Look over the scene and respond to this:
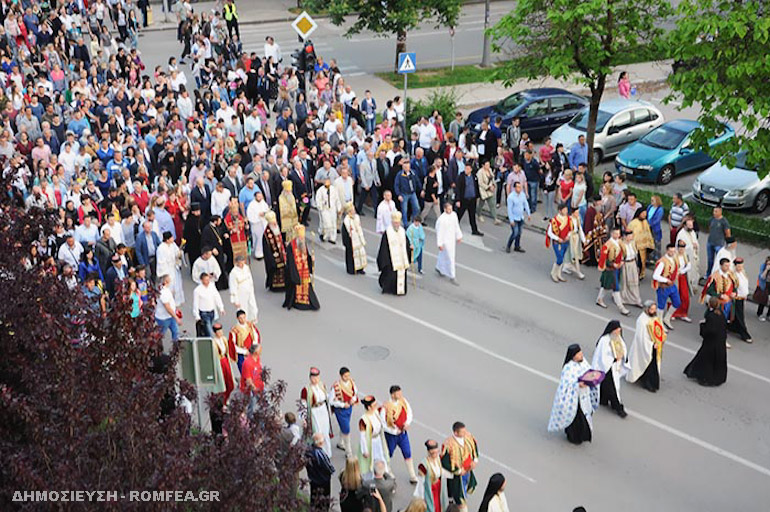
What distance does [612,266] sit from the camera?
57.7 feet

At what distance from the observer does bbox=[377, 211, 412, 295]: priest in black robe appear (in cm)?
1806

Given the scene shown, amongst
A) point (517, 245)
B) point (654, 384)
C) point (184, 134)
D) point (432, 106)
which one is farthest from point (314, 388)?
point (432, 106)

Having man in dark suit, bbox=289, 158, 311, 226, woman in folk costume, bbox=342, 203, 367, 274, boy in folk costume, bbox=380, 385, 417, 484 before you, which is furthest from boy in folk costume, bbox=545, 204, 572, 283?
boy in folk costume, bbox=380, 385, 417, 484

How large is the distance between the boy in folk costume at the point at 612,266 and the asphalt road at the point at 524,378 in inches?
15.6

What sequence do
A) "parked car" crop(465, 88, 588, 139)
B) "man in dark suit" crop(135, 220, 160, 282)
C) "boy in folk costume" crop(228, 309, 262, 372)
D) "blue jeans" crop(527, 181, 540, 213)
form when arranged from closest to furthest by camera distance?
"boy in folk costume" crop(228, 309, 262, 372) < "man in dark suit" crop(135, 220, 160, 282) < "blue jeans" crop(527, 181, 540, 213) < "parked car" crop(465, 88, 588, 139)

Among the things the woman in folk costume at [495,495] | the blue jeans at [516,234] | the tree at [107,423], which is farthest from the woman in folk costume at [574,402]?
the blue jeans at [516,234]

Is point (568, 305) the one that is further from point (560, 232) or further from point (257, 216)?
point (257, 216)

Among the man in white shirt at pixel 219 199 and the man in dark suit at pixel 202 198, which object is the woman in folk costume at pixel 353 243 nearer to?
the man in white shirt at pixel 219 199

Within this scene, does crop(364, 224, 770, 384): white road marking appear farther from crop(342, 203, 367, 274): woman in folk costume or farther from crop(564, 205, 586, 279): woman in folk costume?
crop(342, 203, 367, 274): woman in folk costume

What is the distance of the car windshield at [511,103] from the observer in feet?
87.7

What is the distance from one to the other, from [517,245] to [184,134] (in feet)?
25.3

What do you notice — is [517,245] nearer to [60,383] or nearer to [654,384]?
[654,384]

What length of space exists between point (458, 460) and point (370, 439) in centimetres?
124

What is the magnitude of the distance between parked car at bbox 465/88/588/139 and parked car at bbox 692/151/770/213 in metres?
4.92
